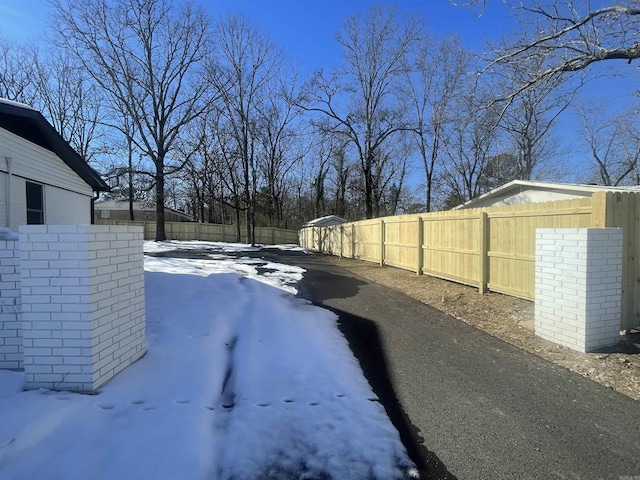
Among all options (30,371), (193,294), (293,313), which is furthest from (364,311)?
(30,371)

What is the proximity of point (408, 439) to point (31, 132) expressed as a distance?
11.4 meters

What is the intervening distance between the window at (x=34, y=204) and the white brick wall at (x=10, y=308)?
7915 millimetres

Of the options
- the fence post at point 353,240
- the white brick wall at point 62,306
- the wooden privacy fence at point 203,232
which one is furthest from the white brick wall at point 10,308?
the wooden privacy fence at point 203,232

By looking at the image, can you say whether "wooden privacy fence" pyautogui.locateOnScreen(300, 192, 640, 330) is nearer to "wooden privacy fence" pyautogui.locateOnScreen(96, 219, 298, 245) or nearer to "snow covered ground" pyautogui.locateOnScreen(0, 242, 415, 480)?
"snow covered ground" pyautogui.locateOnScreen(0, 242, 415, 480)

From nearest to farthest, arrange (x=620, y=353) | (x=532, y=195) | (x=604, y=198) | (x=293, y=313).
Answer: (x=620, y=353), (x=604, y=198), (x=293, y=313), (x=532, y=195)

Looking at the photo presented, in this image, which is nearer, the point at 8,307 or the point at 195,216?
the point at 8,307

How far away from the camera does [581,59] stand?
7.47 m

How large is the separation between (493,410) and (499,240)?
15.9 feet

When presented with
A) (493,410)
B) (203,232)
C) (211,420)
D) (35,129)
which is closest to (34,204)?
(35,129)

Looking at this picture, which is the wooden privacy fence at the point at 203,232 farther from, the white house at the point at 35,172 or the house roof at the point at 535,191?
the white house at the point at 35,172

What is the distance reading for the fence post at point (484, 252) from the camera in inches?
287

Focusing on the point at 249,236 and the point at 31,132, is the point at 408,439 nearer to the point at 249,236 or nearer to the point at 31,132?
the point at 31,132

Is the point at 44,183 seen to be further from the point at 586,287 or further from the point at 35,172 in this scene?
the point at 586,287

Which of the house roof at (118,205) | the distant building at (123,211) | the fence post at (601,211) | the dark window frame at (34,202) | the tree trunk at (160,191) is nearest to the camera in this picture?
the fence post at (601,211)
